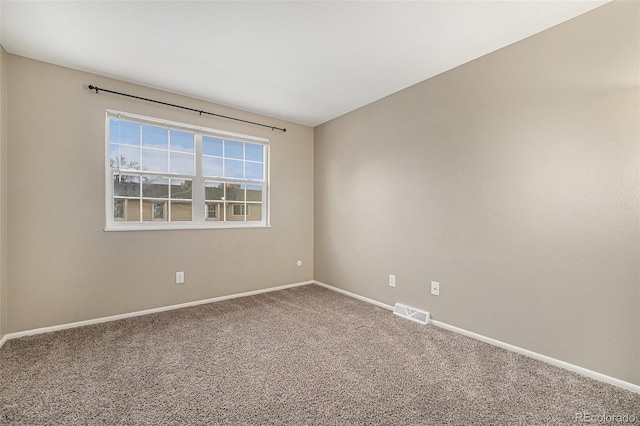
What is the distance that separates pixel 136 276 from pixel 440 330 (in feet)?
10.3

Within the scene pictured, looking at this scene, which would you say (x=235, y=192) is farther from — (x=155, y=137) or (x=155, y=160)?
(x=155, y=137)

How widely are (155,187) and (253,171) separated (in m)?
1.23

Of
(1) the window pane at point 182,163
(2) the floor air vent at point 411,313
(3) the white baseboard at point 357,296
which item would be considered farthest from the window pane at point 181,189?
(2) the floor air vent at point 411,313

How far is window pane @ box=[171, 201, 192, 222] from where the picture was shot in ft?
10.5

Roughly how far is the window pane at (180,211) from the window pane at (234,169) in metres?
0.63

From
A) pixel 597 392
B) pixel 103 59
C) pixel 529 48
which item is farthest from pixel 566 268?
pixel 103 59

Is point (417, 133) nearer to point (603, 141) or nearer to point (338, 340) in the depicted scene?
point (603, 141)

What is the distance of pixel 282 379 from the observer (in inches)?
71.6

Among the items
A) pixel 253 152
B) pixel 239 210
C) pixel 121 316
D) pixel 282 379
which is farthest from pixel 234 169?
pixel 282 379

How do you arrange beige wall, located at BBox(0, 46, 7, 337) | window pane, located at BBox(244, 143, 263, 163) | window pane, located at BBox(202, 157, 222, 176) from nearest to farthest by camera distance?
beige wall, located at BBox(0, 46, 7, 337) < window pane, located at BBox(202, 157, 222, 176) < window pane, located at BBox(244, 143, 263, 163)

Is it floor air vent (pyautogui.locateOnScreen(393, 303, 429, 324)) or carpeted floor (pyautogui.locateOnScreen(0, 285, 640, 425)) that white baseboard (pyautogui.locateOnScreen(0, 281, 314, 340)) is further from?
floor air vent (pyautogui.locateOnScreen(393, 303, 429, 324))

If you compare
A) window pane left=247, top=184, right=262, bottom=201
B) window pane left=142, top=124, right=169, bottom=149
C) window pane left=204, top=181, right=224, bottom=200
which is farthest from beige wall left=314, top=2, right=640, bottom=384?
window pane left=142, top=124, right=169, bottom=149

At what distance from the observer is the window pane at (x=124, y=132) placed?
2828 millimetres

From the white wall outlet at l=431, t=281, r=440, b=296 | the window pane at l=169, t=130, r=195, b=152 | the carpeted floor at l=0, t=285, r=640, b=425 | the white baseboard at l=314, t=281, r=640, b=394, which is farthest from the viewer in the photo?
the window pane at l=169, t=130, r=195, b=152
